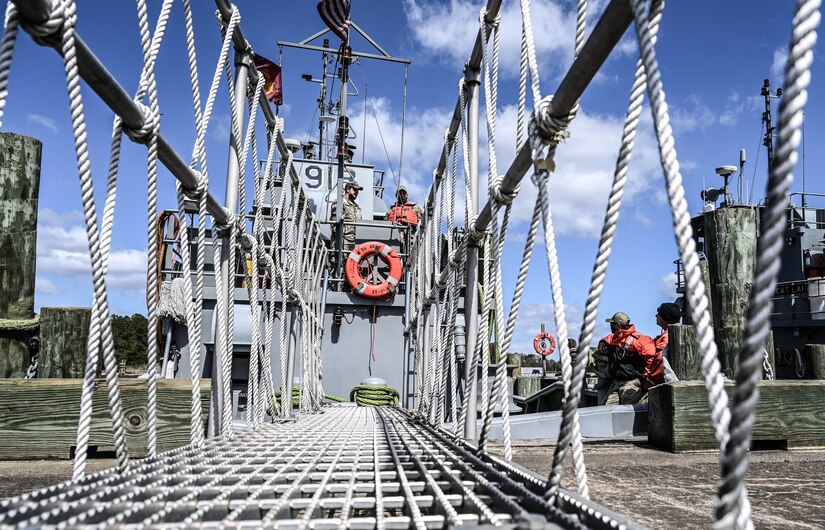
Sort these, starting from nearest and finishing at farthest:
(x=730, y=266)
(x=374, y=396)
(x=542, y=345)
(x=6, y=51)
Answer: (x=6, y=51) → (x=730, y=266) → (x=374, y=396) → (x=542, y=345)

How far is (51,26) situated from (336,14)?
11250 mm

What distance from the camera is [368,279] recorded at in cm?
948

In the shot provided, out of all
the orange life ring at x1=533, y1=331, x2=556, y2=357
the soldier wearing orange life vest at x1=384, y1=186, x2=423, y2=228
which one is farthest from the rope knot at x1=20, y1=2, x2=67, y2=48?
the orange life ring at x1=533, y1=331, x2=556, y2=357

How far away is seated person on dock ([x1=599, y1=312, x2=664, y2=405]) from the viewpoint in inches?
267

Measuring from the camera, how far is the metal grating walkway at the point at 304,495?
1136 mm

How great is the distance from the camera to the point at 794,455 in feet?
12.2

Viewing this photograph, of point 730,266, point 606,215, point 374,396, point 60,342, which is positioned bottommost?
point 374,396

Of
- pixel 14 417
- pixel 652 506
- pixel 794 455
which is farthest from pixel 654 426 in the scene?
pixel 14 417

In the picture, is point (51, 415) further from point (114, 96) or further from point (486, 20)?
point (486, 20)

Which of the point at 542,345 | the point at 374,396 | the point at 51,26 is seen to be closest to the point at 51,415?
the point at 51,26

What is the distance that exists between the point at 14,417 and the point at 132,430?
2.09 ft

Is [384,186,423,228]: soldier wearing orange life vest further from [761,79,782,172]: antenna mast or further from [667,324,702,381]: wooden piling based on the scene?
[761,79,782,172]: antenna mast

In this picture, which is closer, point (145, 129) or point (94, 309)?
point (94, 309)

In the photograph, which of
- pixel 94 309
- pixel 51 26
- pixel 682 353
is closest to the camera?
pixel 51 26
